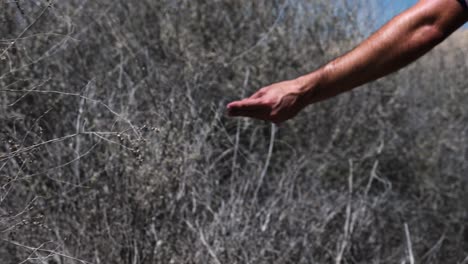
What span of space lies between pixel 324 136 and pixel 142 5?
1.56 meters

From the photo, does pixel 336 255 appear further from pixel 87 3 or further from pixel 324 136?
pixel 87 3

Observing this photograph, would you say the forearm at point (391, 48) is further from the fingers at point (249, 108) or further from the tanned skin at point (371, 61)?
the fingers at point (249, 108)

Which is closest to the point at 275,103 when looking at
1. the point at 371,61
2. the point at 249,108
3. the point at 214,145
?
the point at 249,108

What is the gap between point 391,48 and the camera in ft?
5.81

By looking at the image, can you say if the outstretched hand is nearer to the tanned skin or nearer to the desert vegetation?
the tanned skin

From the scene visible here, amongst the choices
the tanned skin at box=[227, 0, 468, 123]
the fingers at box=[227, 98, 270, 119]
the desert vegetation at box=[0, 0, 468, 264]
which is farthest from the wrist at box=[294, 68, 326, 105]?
the desert vegetation at box=[0, 0, 468, 264]

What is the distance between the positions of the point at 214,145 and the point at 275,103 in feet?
8.31

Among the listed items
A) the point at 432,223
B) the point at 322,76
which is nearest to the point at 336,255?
the point at 432,223

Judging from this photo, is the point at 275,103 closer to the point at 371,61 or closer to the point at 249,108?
the point at 249,108

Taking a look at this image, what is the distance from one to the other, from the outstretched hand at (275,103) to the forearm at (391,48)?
0.03 meters

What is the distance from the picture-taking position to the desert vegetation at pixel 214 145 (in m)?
3.17

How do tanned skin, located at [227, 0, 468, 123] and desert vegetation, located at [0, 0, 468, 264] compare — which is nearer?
tanned skin, located at [227, 0, 468, 123]

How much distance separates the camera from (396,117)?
230 inches

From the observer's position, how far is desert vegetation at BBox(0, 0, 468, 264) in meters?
3.17
